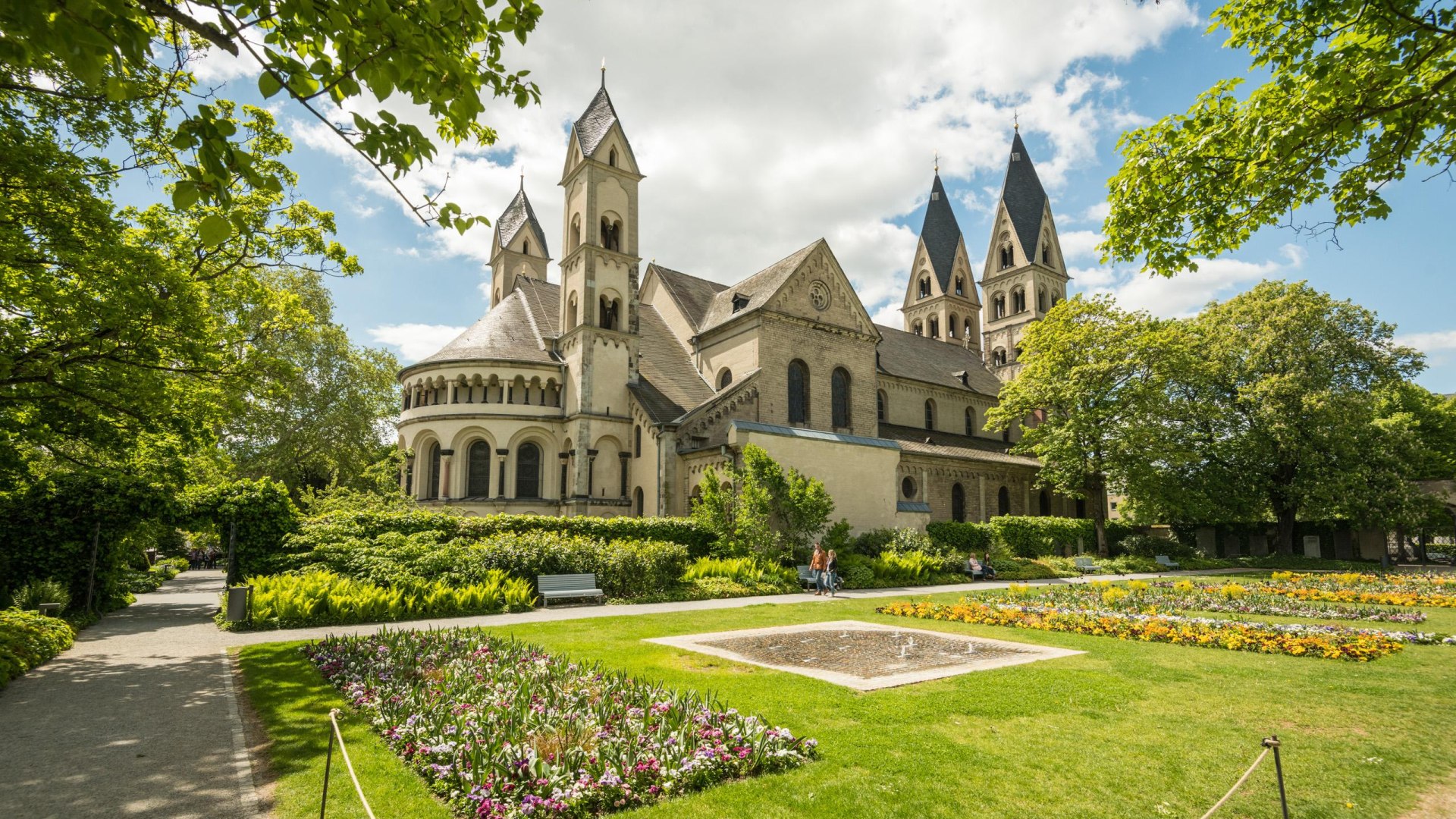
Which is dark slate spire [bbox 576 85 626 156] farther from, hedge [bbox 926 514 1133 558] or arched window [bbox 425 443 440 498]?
hedge [bbox 926 514 1133 558]

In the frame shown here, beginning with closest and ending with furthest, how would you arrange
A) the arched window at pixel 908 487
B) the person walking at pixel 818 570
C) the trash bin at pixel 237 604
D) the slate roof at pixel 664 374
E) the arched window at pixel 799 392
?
the trash bin at pixel 237 604
the person walking at pixel 818 570
the slate roof at pixel 664 374
the arched window at pixel 799 392
the arched window at pixel 908 487

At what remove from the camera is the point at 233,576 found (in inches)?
687

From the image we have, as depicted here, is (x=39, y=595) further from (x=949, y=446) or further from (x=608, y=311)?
(x=949, y=446)

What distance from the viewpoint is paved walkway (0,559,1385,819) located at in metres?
5.27

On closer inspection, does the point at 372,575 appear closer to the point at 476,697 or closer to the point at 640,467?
the point at 476,697

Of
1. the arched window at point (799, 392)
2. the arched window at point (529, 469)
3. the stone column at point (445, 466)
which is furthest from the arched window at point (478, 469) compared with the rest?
the arched window at point (799, 392)

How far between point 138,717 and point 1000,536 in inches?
1284

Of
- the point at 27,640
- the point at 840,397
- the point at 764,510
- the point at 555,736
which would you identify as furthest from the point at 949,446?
the point at 27,640

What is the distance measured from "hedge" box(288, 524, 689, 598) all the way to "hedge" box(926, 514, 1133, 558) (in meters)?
16.0

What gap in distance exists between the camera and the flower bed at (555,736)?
5098mm

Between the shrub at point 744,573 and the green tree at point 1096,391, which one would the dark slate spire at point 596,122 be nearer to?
the shrub at point 744,573

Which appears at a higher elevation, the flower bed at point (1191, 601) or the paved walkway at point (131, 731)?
the paved walkway at point (131, 731)

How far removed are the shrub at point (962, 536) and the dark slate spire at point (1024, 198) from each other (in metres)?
31.0

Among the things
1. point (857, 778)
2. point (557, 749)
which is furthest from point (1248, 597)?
point (557, 749)
